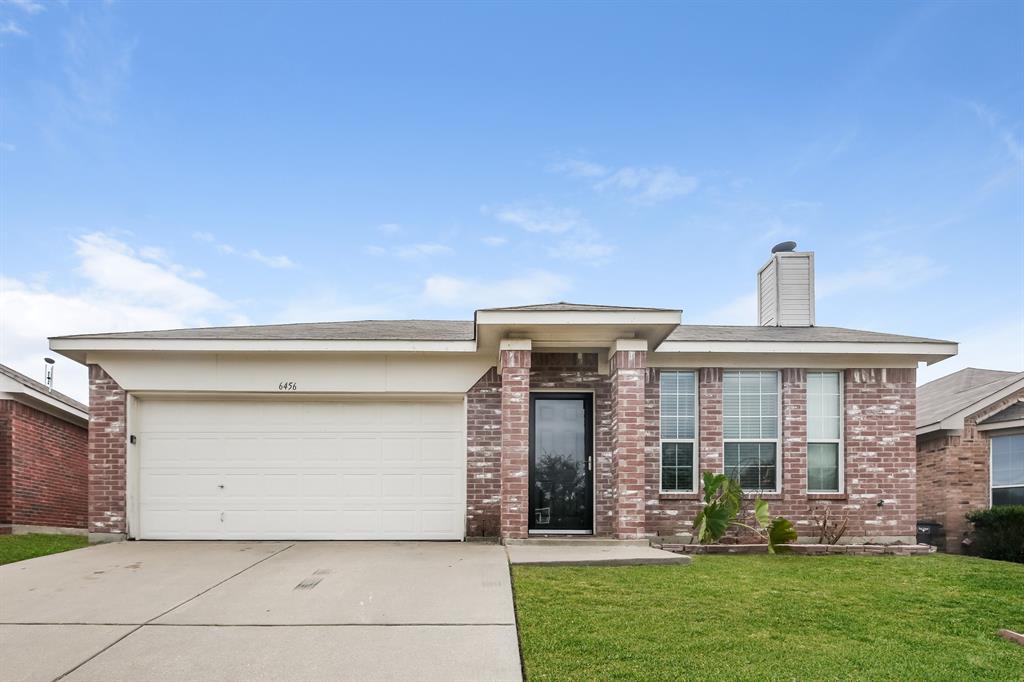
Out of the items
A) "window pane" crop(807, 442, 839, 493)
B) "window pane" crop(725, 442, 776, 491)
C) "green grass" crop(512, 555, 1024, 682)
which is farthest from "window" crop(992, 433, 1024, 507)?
"green grass" crop(512, 555, 1024, 682)

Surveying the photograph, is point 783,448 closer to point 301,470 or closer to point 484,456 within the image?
point 484,456

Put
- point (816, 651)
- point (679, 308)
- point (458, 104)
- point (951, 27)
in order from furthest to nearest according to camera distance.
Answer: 1. point (458, 104)
2. point (951, 27)
3. point (679, 308)
4. point (816, 651)

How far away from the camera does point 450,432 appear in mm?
11148

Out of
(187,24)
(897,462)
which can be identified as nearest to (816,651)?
(897,462)

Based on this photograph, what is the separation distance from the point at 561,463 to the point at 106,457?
6.97m

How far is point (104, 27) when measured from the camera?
11.9 metres

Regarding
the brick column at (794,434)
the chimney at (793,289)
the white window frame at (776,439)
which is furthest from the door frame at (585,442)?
the chimney at (793,289)

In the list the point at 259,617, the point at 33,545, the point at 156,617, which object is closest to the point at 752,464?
the point at 259,617

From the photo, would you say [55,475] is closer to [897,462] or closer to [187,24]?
[187,24]

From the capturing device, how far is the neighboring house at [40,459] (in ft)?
43.2

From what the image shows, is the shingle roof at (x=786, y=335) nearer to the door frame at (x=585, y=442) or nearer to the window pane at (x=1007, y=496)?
the door frame at (x=585, y=442)

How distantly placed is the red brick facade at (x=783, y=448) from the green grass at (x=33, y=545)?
608cm

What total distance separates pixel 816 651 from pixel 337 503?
7.57m

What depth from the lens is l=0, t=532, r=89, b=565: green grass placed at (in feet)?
32.3
